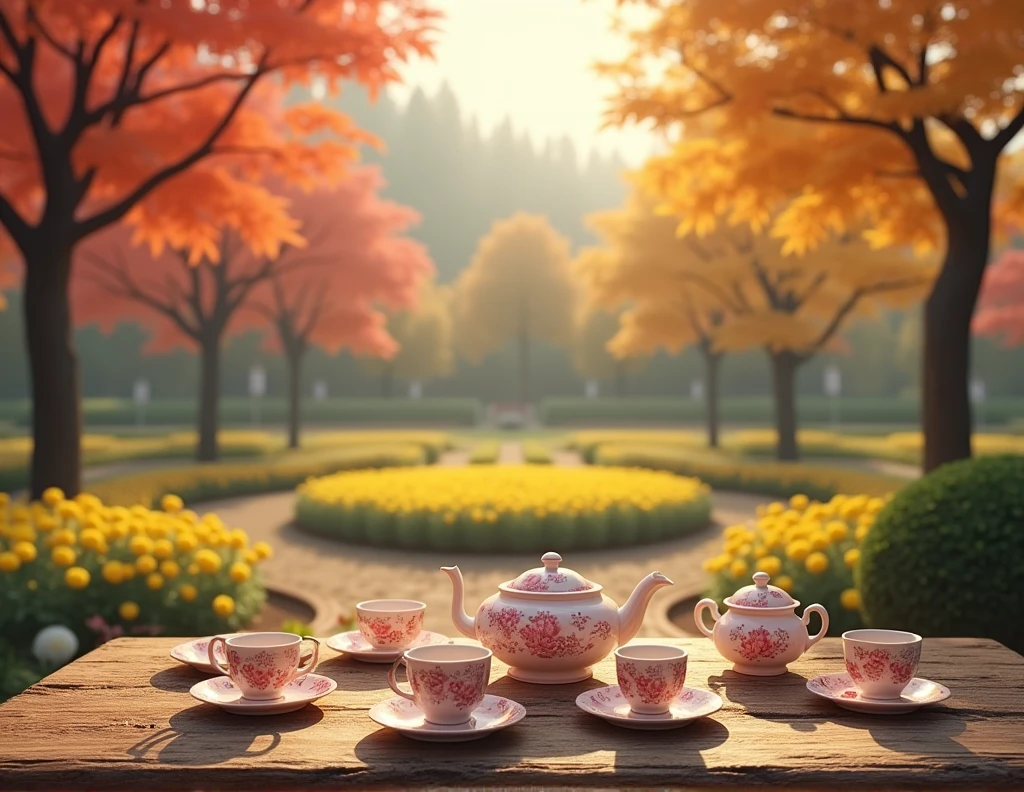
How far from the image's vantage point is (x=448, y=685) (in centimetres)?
231

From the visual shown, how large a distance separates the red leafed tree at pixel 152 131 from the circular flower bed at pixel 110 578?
9.07 ft

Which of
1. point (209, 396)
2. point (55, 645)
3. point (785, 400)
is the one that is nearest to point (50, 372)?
point (55, 645)

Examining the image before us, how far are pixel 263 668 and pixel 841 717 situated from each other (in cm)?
150

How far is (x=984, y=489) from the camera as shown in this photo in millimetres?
4820

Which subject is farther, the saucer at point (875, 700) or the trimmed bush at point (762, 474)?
the trimmed bush at point (762, 474)

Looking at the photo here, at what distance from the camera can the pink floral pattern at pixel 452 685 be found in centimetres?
231

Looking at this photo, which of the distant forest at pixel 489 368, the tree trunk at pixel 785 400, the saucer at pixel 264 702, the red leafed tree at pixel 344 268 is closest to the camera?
the saucer at pixel 264 702

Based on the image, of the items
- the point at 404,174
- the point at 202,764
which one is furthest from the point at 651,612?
the point at 404,174

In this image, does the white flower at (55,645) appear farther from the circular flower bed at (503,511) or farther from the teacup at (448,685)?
the circular flower bed at (503,511)

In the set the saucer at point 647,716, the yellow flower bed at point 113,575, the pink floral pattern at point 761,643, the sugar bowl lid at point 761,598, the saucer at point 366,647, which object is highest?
the sugar bowl lid at point 761,598

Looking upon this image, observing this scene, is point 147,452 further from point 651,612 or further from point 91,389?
point 91,389

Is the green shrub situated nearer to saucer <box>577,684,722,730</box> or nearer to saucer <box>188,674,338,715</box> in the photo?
saucer <box>577,684,722,730</box>

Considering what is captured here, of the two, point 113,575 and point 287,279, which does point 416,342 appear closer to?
point 287,279

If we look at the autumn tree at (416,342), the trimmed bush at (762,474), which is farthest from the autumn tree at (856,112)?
the autumn tree at (416,342)
